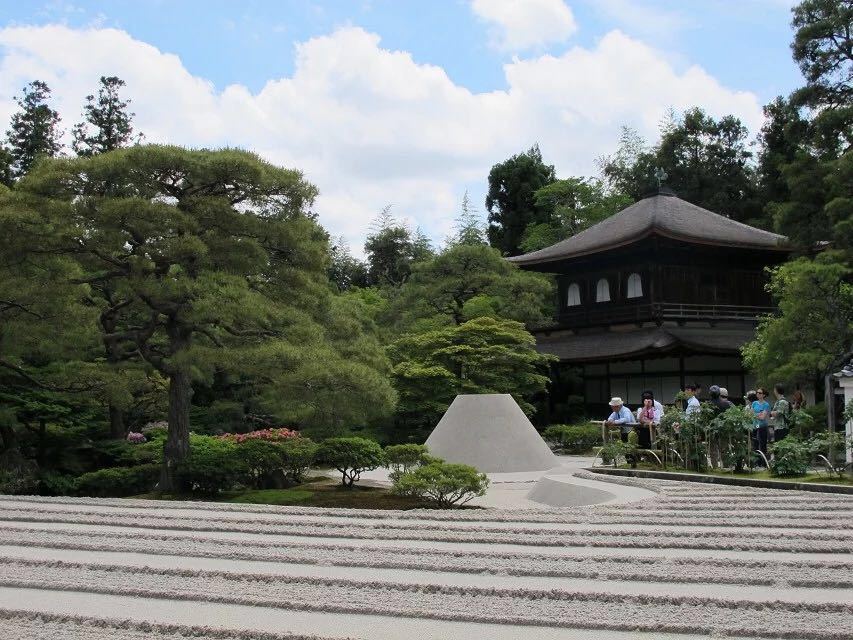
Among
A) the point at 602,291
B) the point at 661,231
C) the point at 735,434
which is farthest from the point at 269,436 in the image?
the point at 602,291

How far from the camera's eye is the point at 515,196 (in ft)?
158

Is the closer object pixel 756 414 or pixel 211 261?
pixel 756 414

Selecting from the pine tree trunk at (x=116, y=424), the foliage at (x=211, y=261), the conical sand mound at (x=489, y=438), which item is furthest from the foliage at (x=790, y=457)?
the pine tree trunk at (x=116, y=424)

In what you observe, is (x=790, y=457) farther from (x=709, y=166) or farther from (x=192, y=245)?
(x=709, y=166)

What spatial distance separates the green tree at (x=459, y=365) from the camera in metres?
24.8

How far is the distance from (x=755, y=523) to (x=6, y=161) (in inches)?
949

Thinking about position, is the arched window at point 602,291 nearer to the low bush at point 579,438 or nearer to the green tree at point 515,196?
the low bush at point 579,438

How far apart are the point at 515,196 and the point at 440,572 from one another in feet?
139

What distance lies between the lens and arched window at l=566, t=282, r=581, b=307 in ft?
106

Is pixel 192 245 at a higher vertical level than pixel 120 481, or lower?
higher

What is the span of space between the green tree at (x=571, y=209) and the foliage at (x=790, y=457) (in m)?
29.6

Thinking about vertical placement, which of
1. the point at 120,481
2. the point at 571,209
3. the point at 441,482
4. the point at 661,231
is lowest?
the point at 120,481

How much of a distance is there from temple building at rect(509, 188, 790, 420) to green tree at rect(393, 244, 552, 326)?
1.87 m

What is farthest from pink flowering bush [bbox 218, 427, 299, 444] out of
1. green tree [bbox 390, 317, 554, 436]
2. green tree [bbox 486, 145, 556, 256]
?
green tree [bbox 486, 145, 556, 256]
